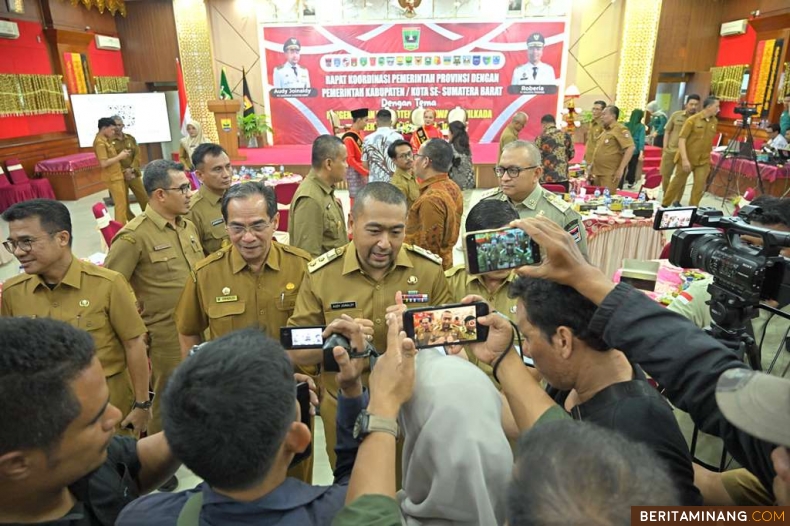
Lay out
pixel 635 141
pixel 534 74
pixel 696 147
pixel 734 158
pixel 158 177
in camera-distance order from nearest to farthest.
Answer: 1. pixel 158 177
2. pixel 696 147
3. pixel 734 158
4. pixel 635 141
5. pixel 534 74

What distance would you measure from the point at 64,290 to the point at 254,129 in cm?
1043

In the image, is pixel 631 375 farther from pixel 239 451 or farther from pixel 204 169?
pixel 204 169

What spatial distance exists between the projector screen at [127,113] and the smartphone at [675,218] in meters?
10.6

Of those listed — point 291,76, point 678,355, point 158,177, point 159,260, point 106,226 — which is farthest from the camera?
point 291,76

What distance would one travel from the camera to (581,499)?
679 mm

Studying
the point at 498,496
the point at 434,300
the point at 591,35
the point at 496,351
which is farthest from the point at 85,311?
the point at 591,35

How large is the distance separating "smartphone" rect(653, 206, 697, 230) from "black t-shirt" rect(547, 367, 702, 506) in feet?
1.79

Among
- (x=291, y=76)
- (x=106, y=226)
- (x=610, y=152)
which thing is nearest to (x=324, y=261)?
(x=106, y=226)

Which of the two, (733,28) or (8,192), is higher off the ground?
(733,28)

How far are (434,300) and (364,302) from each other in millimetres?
306

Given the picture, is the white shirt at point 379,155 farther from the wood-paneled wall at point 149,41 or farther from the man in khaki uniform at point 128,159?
the wood-paneled wall at point 149,41

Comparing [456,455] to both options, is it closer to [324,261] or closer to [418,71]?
[324,261]

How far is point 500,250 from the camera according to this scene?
1568 mm

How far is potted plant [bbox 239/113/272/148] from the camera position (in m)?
11.6
